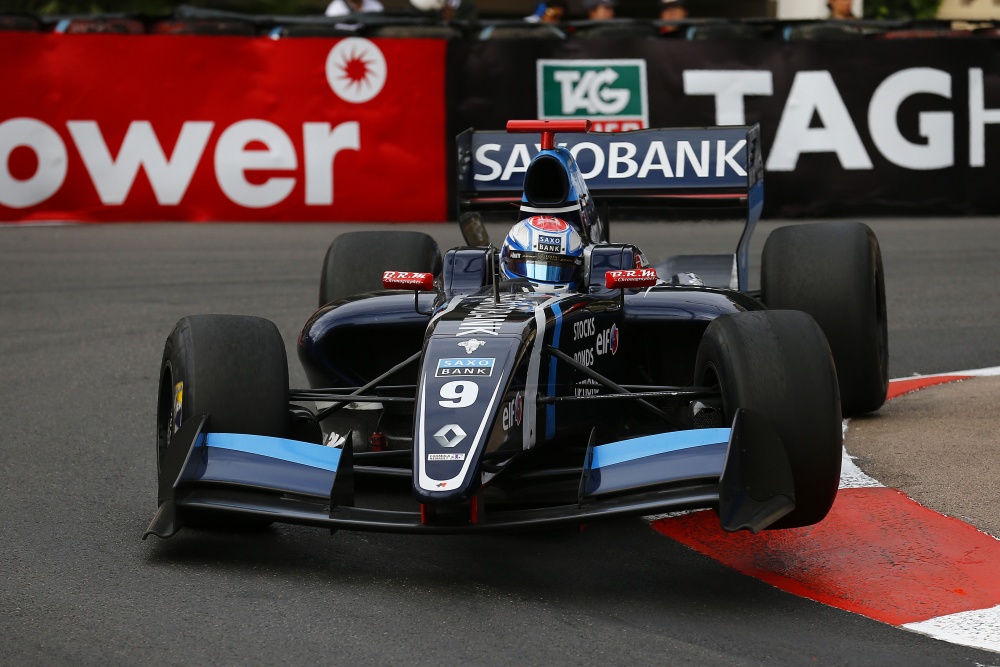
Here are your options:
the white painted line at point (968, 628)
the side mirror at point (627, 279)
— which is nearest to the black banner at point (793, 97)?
the side mirror at point (627, 279)

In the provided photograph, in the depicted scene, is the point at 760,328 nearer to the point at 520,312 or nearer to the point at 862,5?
the point at 520,312

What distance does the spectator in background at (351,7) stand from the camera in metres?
14.6

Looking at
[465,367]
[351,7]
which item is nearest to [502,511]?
[465,367]

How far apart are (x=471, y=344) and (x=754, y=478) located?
102 cm

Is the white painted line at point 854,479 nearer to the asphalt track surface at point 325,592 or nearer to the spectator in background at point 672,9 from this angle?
the asphalt track surface at point 325,592

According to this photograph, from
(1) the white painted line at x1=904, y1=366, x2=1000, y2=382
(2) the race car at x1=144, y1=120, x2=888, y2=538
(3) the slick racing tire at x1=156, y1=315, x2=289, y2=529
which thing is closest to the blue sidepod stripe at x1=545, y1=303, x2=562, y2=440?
(2) the race car at x1=144, y1=120, x2=888, y2=538

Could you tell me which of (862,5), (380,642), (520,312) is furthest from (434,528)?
(862,5)

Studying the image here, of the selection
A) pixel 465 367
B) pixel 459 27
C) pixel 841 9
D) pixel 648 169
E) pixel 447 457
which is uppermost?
pixel 841 9

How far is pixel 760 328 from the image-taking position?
514cm

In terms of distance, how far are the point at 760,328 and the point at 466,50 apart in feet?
30.3

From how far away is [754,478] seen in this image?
481cm

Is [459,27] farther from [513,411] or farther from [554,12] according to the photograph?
[513,411]

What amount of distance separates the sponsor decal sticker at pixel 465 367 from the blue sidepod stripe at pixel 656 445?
0.44m

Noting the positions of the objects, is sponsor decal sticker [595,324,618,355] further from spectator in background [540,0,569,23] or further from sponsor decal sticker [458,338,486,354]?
spectator in background [540,0,569,23]
